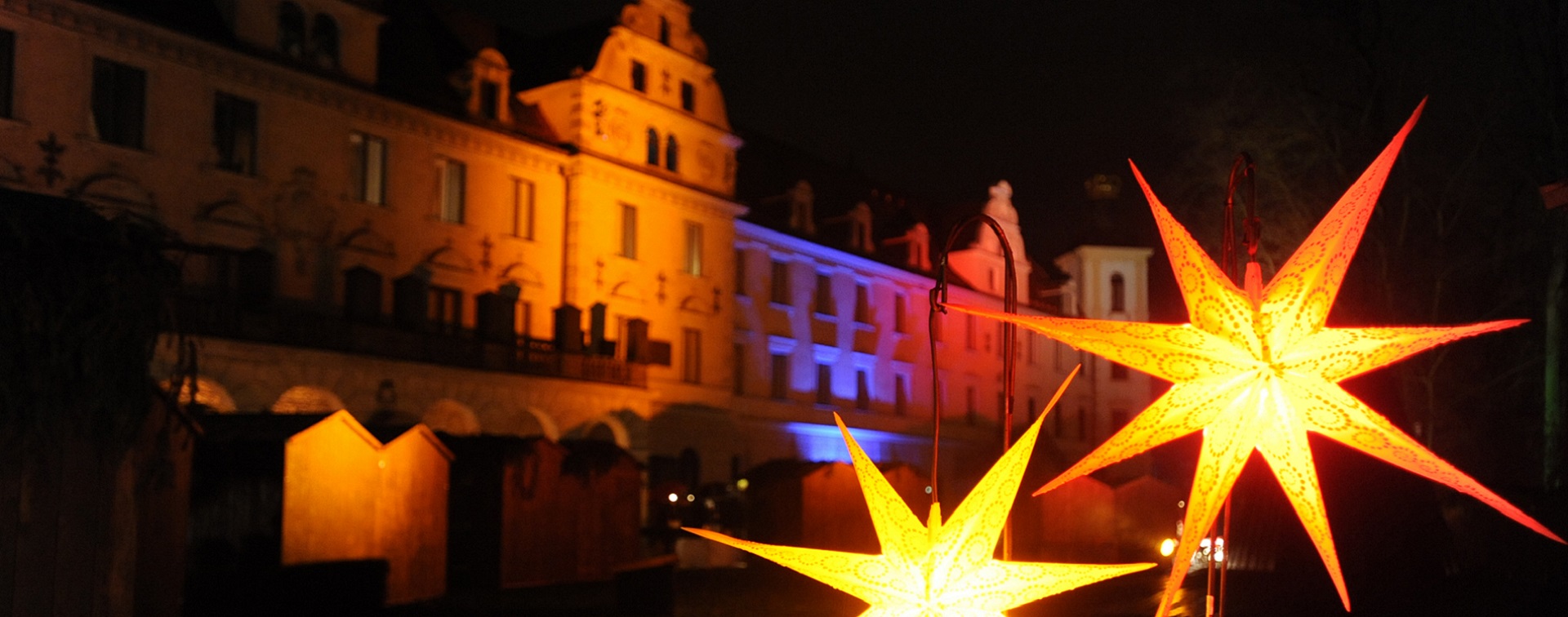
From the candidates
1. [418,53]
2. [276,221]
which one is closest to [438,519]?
[276,221]

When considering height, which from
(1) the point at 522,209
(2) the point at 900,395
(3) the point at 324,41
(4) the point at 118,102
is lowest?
(2) the point at 900,395

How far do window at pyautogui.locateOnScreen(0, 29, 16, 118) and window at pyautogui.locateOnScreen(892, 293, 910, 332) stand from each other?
30.4 meters

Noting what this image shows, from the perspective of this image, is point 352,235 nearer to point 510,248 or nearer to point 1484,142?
point 510,248

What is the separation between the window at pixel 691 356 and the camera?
39375 millimetres

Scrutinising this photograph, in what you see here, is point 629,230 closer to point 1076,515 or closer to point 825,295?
point 825,295

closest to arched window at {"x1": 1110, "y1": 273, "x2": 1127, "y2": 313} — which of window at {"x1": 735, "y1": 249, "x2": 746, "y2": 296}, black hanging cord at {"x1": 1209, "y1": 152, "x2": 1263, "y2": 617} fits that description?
window at {"x1": 735, "y1": 249, "x2": 746, "y2": 296}

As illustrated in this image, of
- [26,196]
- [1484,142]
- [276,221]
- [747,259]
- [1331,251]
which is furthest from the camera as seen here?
[747,259]

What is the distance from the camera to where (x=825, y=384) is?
46.1 meters

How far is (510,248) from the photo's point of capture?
34.5 meters

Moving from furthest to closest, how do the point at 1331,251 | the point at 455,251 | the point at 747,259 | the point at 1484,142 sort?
1. the point at 747,259
2. the point at 455,251
3. the point at 1484,142
4. the point at 1331,251

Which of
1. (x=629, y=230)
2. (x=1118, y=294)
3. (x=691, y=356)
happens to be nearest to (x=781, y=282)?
(x=691, y=356)

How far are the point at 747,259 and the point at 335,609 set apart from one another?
2567 cm

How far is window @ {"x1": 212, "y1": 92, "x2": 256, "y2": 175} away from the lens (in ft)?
91.5

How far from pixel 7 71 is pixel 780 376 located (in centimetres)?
2385
